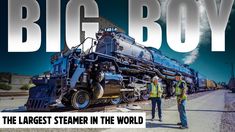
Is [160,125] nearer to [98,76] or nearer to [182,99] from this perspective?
[182,99]

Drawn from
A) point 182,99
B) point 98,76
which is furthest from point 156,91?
point 98,76

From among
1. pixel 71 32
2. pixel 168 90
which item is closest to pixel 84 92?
pixel 71 32

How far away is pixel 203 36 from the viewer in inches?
261

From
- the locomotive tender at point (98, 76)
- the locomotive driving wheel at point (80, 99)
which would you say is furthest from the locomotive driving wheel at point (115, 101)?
the locomotive driving wheel at point (80, 99)

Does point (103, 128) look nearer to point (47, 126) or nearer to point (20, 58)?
point (47, 126)

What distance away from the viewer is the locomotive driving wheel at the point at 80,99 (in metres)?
6.93

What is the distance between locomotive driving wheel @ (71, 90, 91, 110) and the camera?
6.93m

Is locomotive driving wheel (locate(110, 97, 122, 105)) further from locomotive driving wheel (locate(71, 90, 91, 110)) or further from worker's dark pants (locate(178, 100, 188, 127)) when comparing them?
worker's dark pants (locate(178, 100, 188, 127))

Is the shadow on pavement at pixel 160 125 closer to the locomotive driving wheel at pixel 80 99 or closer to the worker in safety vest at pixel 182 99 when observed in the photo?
the worker in safety vest at pixel 182 99

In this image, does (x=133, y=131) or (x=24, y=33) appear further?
(x=24, y=33)

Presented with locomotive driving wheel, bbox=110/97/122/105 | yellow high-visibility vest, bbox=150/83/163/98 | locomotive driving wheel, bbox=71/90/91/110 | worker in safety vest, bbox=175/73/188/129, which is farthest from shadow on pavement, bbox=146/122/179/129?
locomotive driving wheel, bbox=110/97/122/105

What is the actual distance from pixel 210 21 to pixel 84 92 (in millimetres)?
3990

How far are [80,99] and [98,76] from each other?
3.15ft

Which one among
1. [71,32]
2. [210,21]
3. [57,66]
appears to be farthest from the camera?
[57,66]
